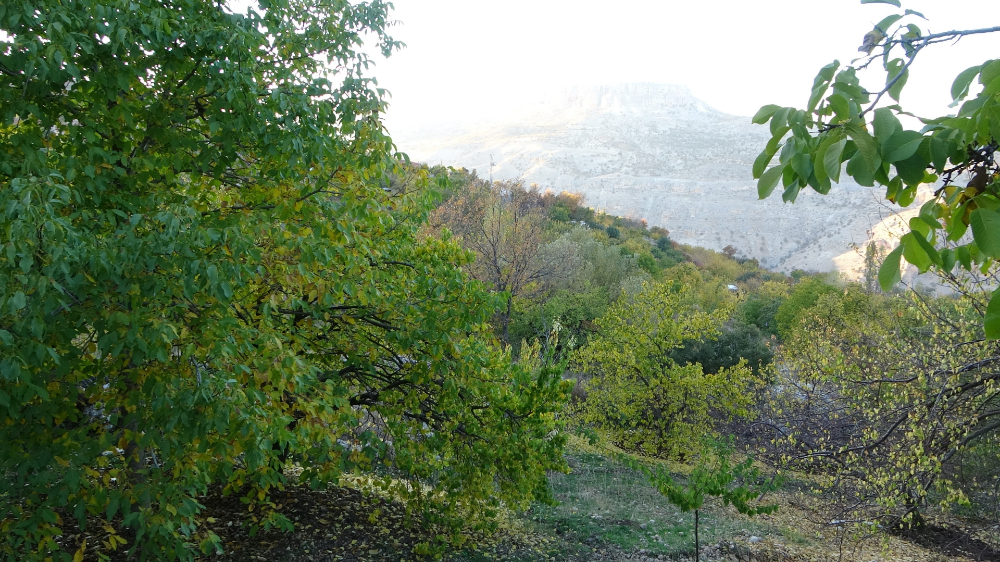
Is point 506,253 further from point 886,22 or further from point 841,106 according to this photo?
point 841,106

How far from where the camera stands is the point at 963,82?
168 cm

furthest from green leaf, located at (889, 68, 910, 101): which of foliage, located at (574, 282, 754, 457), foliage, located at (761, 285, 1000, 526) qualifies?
foliage, located at (574, 282, 754, 457)

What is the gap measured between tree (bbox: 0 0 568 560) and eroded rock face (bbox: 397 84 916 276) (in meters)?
47.6

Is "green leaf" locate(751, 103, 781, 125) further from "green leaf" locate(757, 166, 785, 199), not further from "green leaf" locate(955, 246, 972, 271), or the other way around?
"green leaf" locate(955, 246, 972, 271)

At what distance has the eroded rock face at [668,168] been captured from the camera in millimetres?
79688

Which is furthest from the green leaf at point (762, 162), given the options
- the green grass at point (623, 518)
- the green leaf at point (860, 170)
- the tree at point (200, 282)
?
the green grass at point (623, 518)

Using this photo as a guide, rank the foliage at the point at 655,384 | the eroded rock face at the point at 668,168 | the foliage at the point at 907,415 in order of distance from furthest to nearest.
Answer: the eroded rock face at the point at 668,168 < the foliage at the point at 655,384 < the foliage at the point at 907,415

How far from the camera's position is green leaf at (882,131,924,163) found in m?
1.46

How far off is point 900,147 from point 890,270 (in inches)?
12.1

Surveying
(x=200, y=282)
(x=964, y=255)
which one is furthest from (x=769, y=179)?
(x=200, y=282)

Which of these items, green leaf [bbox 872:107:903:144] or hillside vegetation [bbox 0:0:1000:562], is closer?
green leaf [bbox 872:107:903:144]

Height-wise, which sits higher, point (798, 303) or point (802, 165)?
point (802, 165)

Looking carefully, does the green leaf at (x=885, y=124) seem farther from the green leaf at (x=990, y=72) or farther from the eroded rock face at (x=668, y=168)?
the eroded rock face at (x=668, y=168)

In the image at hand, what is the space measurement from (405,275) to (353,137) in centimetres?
138
